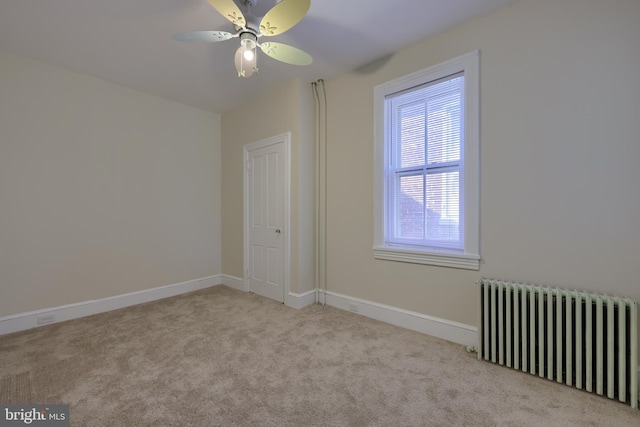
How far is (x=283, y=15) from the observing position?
1.77 meters

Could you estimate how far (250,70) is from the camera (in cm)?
214

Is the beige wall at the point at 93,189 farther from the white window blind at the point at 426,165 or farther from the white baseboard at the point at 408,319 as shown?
the white window blind at the point at 426,165

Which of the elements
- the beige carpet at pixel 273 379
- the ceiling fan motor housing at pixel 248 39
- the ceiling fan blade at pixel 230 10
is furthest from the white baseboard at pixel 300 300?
the ceiling fan blade at pixel 230 10

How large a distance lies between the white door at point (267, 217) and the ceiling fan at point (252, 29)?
142 centimetres

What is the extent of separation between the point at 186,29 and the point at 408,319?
3446mm

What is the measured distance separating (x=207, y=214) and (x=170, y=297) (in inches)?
52.7

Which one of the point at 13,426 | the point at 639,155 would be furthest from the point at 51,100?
the point at 639,155

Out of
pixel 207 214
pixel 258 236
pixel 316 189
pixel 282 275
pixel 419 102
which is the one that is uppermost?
pixel 419 102

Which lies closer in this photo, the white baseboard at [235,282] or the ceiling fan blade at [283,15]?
the ceiling fan blade at [283,15]

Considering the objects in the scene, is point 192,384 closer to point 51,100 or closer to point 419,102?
point 419,102

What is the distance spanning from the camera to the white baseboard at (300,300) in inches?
131

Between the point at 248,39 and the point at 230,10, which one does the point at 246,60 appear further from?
the point at 230,10

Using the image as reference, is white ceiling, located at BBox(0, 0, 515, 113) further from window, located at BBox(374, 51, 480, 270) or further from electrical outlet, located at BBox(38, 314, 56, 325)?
electrical outlet, located at BBox(38, 314, 56, 325)

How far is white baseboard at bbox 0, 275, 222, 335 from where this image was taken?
9.01ft
